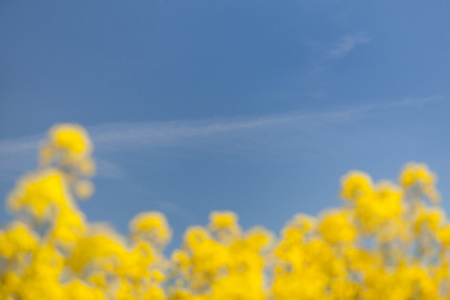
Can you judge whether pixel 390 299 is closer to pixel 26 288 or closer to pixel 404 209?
pixel 404 209

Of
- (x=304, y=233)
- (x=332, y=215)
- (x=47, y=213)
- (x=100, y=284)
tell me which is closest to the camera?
(x=47, y=213)

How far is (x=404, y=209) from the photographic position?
602 cm

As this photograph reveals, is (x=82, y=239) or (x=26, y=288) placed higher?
(x=82, y=239)

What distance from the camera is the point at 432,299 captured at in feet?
18.9

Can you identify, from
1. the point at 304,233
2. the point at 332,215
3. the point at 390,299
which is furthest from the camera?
the point at 304,233

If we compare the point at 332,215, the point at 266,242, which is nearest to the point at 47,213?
the point at 266,242

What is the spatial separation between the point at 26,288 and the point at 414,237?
4.46 meters

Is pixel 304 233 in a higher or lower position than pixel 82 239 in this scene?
higher

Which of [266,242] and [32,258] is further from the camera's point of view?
[266,242]

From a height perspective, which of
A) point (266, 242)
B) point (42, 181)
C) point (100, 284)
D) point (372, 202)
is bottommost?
point (42, 181)

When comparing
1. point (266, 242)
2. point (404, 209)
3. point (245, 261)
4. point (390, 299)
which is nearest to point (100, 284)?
point (245, 261)

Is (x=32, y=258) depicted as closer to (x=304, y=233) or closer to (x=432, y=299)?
(x=304, y=233)

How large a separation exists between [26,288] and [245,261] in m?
2.73

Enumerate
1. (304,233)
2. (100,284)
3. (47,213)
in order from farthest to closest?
(304,233) < (100,284) < (47,213)
